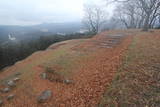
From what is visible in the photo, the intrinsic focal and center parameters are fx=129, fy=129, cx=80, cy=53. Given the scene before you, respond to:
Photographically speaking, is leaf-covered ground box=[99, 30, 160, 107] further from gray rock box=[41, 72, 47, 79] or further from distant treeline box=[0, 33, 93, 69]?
distant treeline box=[0, 33, 93, 69]

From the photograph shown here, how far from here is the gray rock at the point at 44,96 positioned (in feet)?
17.5

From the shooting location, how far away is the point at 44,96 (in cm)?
548

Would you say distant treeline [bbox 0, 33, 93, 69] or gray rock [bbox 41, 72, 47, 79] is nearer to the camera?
gray rock [bbox 41, 72, 47, 79]

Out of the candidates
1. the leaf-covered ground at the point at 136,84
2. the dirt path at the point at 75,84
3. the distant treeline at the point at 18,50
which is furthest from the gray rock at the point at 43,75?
the distant treeline at the point at 18,50

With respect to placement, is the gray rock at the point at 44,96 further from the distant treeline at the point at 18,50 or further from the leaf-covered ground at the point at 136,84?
the distant treeline at the point at 18,50

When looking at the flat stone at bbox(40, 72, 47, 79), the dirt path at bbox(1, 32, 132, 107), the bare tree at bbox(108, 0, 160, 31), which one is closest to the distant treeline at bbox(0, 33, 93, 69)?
the bare tree at bbox(108, 0, 160, 31)

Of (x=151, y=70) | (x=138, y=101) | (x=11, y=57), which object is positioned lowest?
(x=11, y=57)

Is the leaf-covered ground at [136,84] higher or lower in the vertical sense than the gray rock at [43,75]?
higher

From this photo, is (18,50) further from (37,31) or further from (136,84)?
(37,31)

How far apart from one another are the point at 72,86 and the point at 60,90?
0.56m

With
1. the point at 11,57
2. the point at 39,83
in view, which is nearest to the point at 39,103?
the point at 39,83

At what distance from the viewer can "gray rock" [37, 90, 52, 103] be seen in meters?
5.34

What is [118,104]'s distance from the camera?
162 inches

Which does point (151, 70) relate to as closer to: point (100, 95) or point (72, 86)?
point (100, 95)
